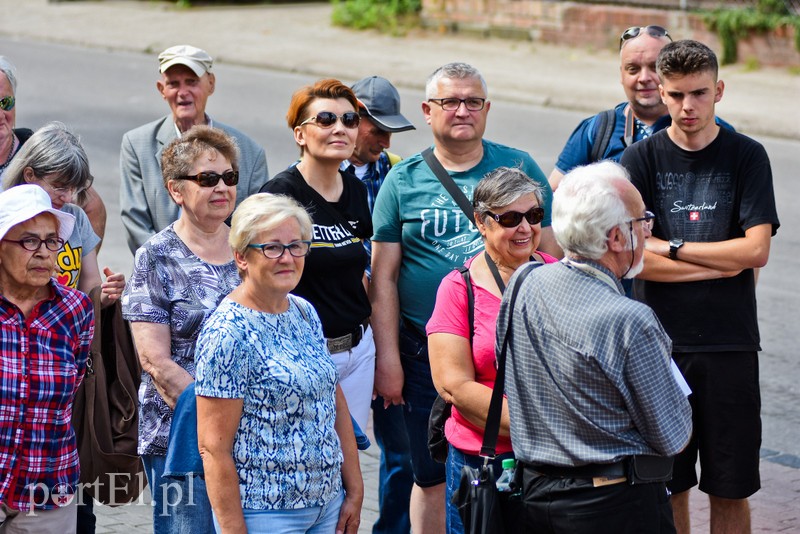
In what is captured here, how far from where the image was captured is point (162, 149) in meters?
6.15

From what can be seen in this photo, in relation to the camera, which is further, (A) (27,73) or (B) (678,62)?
(A) (27,73)

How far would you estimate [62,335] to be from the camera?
4.59m

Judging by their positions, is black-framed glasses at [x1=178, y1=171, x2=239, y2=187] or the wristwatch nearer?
black-framed glasses at [x1=178, y1=171, x2=239, y2=187]

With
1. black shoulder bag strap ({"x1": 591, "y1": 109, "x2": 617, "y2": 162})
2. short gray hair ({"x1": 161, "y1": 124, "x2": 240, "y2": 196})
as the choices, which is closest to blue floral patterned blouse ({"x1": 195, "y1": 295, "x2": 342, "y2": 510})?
short gray hair ({"x1": 161, "y1": 124, "x2": 240, "y2": 196})

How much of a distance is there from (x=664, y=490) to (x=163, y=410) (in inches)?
78.9

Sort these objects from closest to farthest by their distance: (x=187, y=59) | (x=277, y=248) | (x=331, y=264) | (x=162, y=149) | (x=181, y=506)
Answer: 1. (x=277, y=248)
2. (x=181, y=506)
3. (x=331, y=264)
4. (x=162, y=149)
5. (x=187, y=59)

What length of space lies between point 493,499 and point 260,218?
1270 millimetres

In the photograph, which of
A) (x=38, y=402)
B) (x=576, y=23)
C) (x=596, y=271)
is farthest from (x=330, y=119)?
(x=576, y=23)

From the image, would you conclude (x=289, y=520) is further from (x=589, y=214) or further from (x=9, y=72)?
(x=9, y=72)

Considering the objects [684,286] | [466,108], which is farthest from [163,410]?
[684,286]

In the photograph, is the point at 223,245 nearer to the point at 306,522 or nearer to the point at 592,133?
the point at 306,522

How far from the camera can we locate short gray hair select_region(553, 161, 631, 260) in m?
3.85

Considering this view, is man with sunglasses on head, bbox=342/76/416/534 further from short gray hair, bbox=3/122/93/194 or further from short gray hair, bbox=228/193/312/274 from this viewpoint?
short gray hair, bbox=228/193/312/274

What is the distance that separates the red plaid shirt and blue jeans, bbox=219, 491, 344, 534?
30.0 inches
